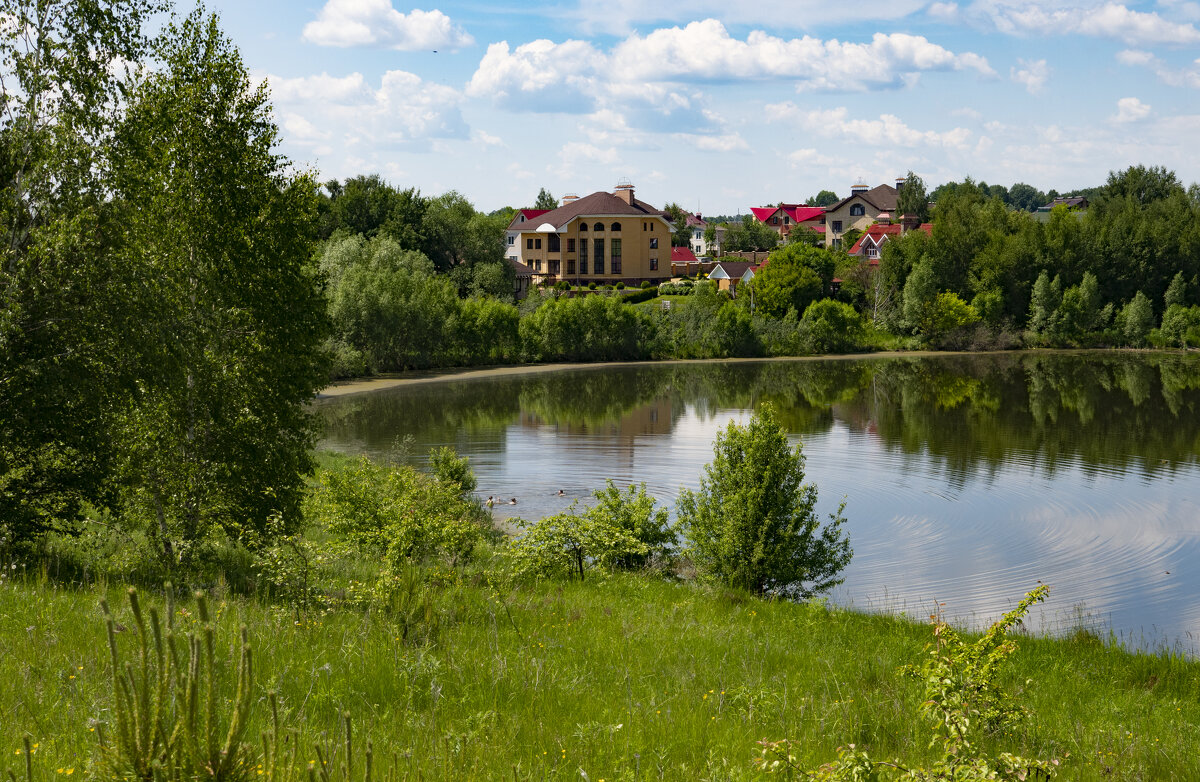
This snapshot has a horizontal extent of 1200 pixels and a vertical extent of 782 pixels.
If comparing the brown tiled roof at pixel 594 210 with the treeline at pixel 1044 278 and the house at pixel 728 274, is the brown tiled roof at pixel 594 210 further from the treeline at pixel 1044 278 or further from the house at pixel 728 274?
the treeline at pixel 1044 278

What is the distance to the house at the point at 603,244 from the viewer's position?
9744 cm

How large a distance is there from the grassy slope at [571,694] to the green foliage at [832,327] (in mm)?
64219

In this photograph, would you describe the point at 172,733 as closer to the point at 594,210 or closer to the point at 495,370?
the point at 495,370

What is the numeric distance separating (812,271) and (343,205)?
40.2 metres

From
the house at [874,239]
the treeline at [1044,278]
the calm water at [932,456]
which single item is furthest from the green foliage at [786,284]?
the house at [874,239]

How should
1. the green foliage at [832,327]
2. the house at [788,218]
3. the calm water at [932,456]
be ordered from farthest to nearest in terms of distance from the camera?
the house at [788,218] < the green foliage at [832,327] < the calm water at [932,456]

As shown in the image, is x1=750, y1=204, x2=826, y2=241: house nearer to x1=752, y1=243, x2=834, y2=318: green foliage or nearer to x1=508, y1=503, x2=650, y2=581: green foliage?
x1=752, y1=243, x2=834, y2=318: green foliage

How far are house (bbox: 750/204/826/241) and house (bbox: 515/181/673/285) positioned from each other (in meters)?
31.8

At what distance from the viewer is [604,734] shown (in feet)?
19.8

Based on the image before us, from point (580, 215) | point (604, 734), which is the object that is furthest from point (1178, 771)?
point (580, 215)

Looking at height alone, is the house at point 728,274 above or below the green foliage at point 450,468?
above

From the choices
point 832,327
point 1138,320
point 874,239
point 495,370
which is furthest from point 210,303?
point 874,239

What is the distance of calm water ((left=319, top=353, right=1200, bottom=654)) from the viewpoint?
19656 mm

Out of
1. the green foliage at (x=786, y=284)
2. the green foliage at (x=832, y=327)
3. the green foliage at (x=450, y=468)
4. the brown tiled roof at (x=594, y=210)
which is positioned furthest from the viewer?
the brown tiled roof at (x=594, y=210)
